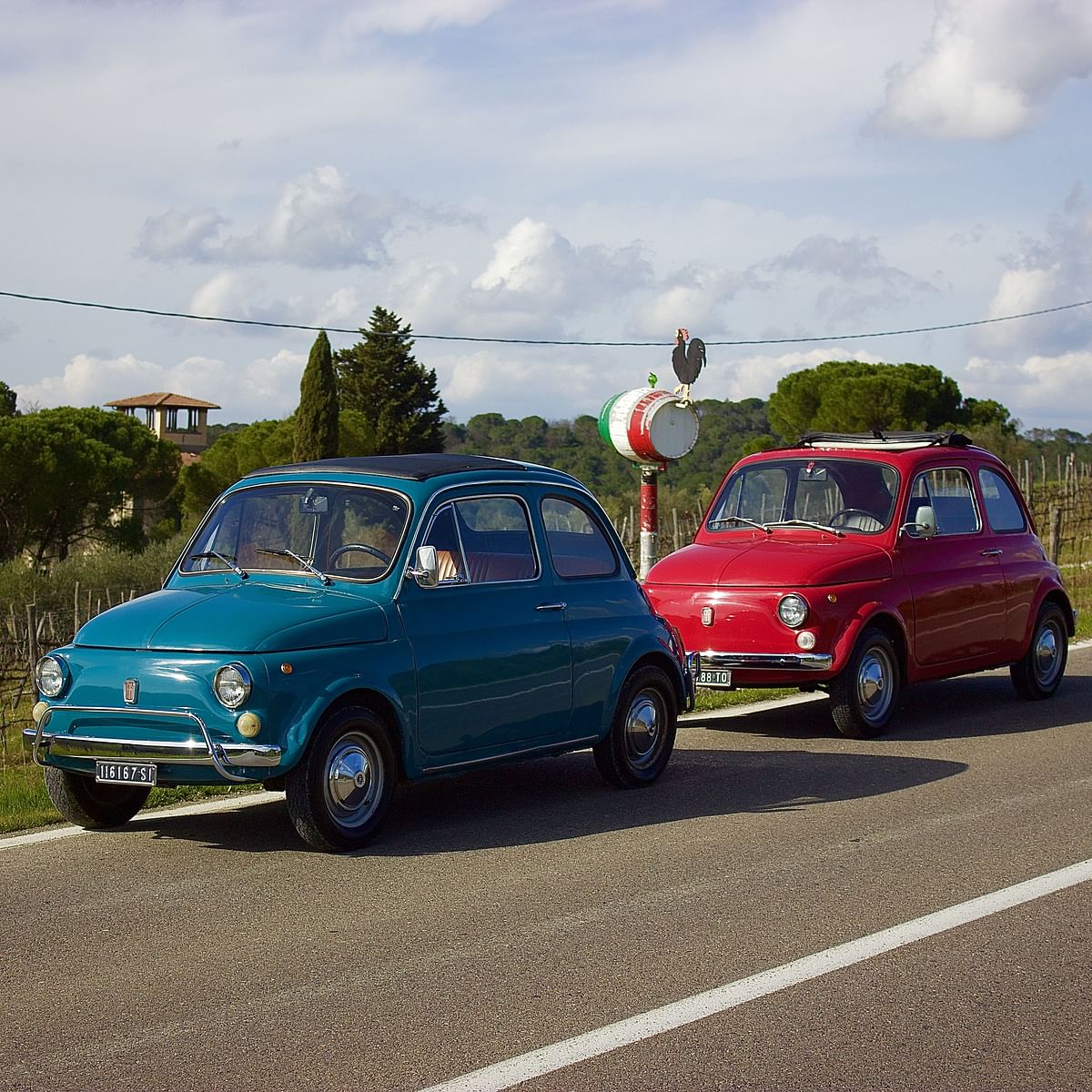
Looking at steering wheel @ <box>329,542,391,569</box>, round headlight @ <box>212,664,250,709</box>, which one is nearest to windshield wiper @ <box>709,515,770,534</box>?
steering wheel @ <box>329,542,391,569</box>

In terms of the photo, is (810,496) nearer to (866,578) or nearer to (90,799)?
(866,578)

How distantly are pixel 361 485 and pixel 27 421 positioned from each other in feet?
155

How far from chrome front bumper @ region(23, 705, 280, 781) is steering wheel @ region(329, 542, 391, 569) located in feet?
4.29

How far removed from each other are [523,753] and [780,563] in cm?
362

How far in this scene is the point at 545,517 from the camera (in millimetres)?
9117

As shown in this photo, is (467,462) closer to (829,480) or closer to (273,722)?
(273,722)

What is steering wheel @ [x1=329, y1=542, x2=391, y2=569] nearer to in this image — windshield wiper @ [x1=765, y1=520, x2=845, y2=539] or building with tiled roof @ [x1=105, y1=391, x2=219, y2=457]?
windshield wiper @ [x1=765, y1=520, x2=845, y2=539]

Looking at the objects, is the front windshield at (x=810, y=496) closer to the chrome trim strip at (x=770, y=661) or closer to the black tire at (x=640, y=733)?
the chrome trim strip at (x=770, y=661)

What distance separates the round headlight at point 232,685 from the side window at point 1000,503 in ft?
24.9

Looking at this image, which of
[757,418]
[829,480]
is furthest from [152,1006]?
[757,418]

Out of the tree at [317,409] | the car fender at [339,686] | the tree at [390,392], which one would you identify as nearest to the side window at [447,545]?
the car fender at [339,686]

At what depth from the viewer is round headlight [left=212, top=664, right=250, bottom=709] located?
7.21 meters

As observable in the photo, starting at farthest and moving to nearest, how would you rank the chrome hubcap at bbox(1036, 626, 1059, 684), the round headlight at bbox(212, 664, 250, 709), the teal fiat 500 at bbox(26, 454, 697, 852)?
the chrome hubcap at bbox(1036, 626, 1059, 684), the teal fiat 500 at bbox(26, 454, 697, 852), the round headlight at bbox(212, 664, 250, 709)

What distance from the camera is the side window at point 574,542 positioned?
9117 millimetres
